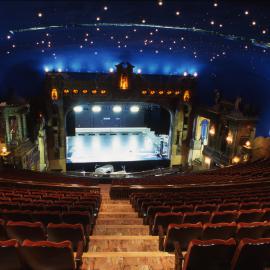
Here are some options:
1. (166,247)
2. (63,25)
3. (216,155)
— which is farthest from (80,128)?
(166,247)

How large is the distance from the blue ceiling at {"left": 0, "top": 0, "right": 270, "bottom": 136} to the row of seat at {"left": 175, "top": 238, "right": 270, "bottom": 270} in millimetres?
7776

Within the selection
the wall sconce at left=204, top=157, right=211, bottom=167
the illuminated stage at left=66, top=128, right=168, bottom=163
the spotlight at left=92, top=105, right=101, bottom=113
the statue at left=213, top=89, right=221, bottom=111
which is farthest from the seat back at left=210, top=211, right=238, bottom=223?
the spotlight at left=92, top=105, right=101, bottom=113

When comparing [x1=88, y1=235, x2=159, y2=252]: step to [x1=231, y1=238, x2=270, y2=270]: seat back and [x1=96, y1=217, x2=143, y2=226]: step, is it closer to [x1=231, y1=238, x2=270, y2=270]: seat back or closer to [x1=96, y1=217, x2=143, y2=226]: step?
[x1=96, y1=217, x2=143, y2=226]: step

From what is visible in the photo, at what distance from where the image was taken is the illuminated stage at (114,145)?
22.3 metres

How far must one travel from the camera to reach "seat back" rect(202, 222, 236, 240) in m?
3.79

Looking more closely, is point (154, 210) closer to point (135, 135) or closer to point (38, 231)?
point (38, 231)

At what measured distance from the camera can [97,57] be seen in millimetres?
19125

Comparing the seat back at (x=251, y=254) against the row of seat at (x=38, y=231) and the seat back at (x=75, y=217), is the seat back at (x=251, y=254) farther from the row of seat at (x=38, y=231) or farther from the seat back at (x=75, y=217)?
the seat back at (x=75, y=217)

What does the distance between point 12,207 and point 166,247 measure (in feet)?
10.3

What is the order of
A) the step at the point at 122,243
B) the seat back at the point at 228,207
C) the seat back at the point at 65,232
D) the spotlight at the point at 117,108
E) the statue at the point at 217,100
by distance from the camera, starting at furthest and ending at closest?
1. the spotlight at the point at 117,108
2. the statue at the point at 217,100
3. the seat back at the point at 228,207
4. the step at the point at 122,243
5. the seat back at the point at 65,232

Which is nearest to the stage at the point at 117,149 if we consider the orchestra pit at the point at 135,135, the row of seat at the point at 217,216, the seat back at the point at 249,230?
the orchestra pit at the point at 135,135

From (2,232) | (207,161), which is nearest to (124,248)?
(2,232)

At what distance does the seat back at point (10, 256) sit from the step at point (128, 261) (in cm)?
99

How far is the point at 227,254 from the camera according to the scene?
3.16 meters
